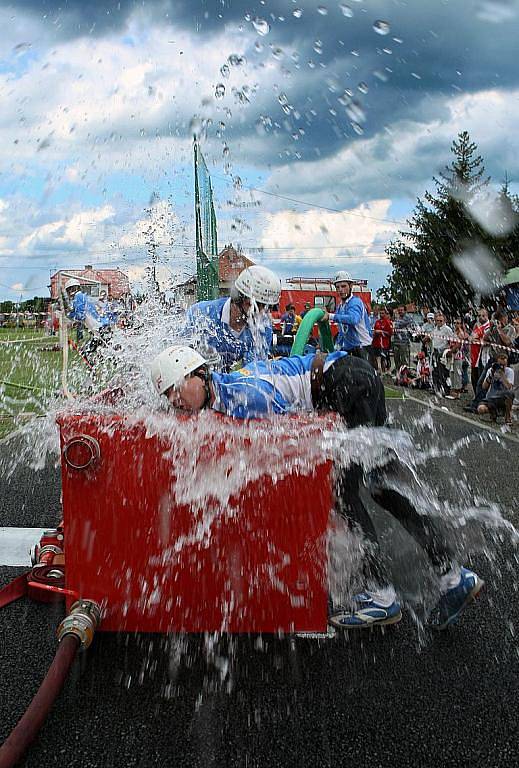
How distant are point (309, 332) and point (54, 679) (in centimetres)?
297

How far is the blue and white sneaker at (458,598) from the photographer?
10.3ft

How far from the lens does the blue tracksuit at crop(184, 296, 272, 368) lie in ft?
16.4

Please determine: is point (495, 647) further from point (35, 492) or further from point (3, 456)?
point (3, 456)

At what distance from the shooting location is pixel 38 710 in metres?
2.24

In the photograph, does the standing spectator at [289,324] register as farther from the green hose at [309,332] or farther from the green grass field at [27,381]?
the green hose at [309,332]

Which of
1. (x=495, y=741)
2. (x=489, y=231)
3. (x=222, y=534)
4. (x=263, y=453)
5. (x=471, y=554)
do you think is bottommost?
(x=495, y=741)

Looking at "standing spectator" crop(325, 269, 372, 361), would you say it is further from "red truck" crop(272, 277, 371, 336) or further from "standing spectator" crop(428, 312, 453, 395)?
"red truck" crop(272, 277, 371, 336)

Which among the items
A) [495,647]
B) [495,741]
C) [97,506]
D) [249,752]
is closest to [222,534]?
[97,506]

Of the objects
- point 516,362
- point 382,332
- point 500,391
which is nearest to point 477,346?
point 516,362

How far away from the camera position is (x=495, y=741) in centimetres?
240

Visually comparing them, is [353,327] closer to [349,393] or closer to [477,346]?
[477,346]

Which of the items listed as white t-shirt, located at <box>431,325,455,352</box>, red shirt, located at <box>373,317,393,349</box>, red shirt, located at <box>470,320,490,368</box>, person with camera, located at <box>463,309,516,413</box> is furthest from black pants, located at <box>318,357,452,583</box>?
red shirt, located at <box>373,317,393,349</box>

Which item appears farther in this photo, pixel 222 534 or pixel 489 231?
pixel 489 231

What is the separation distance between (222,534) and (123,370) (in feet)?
7.29
